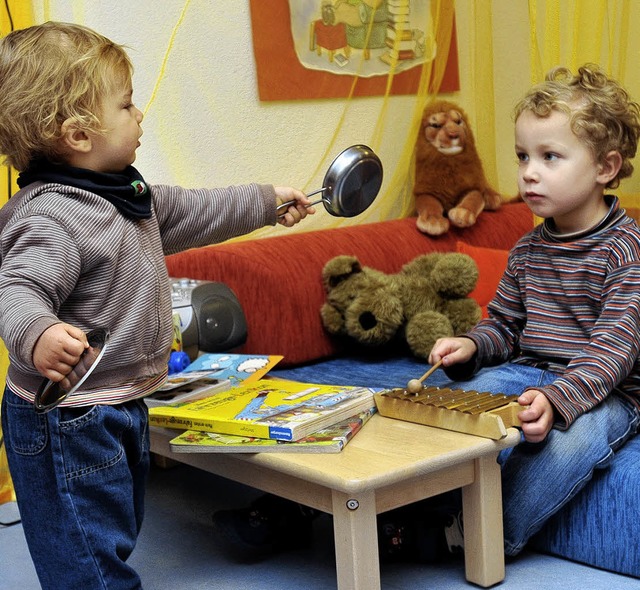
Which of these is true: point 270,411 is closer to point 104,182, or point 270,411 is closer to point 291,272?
point 104,182

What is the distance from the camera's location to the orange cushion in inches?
82.0

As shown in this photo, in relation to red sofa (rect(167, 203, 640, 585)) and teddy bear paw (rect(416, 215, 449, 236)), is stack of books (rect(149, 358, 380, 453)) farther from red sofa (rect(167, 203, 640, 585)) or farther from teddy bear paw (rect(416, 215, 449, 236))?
teddy bear paw (rect(416, 215, 449, 236))

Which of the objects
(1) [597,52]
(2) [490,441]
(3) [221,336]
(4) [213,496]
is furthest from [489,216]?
(2) [490,441]

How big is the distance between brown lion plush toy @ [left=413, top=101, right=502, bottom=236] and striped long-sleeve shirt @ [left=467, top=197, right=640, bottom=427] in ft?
2.50

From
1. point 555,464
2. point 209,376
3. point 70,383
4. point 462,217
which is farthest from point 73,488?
point 462,217

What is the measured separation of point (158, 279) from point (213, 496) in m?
0.63

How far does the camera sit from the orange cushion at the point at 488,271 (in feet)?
6.84

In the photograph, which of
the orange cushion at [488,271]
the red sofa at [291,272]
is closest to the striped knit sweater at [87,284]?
the red sofa at [291,272]

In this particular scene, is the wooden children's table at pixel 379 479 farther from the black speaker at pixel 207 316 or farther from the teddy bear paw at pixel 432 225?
the teddy bear paw at pixel 432 225

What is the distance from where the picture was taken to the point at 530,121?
1401mm

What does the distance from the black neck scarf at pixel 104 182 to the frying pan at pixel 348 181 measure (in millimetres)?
247

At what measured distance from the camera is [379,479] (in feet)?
3.66

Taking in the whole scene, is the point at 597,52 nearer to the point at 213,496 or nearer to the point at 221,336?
the point at 221,336

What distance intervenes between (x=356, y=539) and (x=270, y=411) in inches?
9.2
